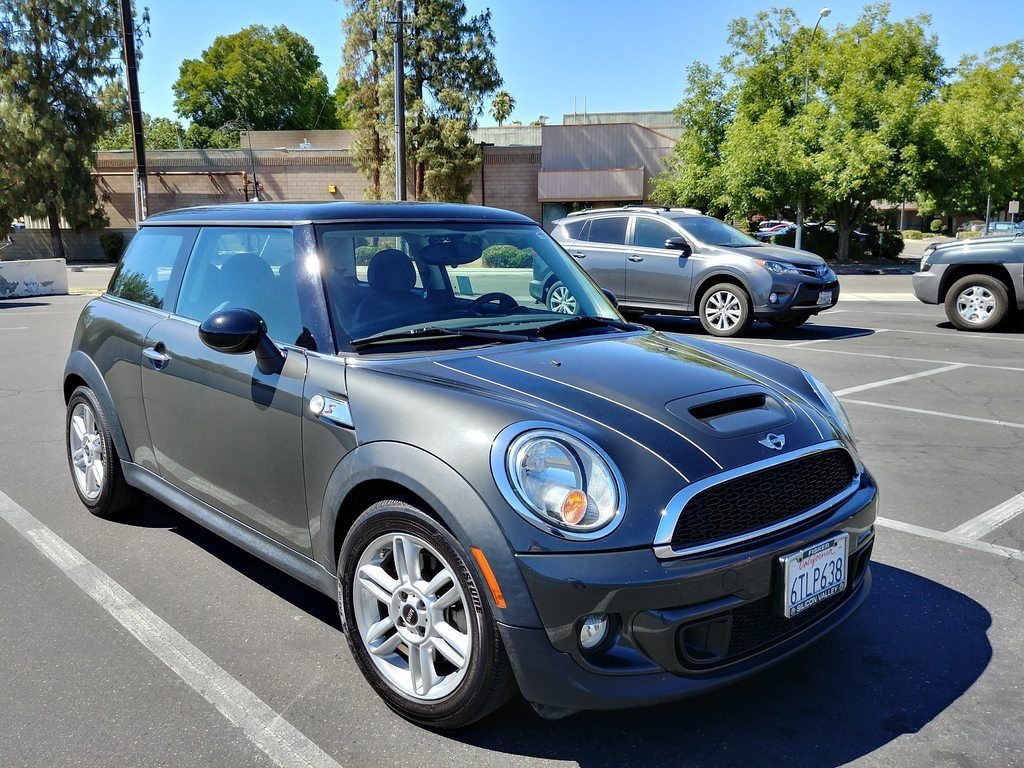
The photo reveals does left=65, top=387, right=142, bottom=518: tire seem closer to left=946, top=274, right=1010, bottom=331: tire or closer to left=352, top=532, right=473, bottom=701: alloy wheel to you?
left=352, top=532, right=473, bottom=701: alloy wheel

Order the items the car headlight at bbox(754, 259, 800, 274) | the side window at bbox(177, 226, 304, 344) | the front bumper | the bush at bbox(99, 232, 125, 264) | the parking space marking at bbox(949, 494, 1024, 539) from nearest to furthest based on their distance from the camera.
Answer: the front bumper → the side window at bbox(177, 226, 304, 344) → the parking space marking at bbox(949, 494, 1024, 539) → the car headlight at bbox(754, 259, 800, 274) → the bush at bbox(99, 232, 125, 264)

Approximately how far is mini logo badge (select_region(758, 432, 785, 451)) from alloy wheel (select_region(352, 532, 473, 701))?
105 cm

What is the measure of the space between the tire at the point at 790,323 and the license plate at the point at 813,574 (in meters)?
9.59

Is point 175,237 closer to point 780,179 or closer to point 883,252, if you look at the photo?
point 780,179

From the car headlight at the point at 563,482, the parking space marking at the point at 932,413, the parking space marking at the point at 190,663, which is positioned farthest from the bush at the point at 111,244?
the car headlight at the point at 563,482

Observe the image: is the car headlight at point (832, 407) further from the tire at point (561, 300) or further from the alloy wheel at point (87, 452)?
the alloy wheel at point (87, 452)

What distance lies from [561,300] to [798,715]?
1.95 m

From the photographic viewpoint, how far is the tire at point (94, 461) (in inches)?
173

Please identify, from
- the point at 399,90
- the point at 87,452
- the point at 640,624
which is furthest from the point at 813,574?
the point at 399,90

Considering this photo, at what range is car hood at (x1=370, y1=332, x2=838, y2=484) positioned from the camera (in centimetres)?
250

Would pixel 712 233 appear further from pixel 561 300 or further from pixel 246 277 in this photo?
pixel 246 277

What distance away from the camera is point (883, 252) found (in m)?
34.6

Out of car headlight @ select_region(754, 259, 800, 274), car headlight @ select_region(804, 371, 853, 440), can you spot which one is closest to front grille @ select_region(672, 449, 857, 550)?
car headlight @ select_region(804, 371, 853, 440)

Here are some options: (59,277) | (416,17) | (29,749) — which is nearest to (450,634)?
(29,749)
